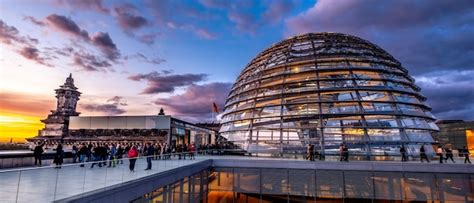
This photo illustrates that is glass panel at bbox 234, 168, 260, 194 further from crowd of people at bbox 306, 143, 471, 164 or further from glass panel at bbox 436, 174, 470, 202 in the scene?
glass panel at bbox 436, 174, 470, 202

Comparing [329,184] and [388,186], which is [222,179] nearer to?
[329,184]

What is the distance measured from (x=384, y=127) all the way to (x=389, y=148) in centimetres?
174

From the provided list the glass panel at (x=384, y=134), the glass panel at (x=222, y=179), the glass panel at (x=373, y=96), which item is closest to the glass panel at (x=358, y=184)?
the glass panel at (x=384, y=134)

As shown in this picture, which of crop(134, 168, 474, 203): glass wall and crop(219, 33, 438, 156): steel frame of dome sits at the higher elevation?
crop(219, 33, 438, 156): steel frame of dome

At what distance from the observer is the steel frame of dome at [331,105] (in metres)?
23.0

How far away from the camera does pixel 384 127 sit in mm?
22859

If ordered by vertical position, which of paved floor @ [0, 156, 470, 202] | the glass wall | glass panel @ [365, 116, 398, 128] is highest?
glass panel @ [365, 116, 398, 128]

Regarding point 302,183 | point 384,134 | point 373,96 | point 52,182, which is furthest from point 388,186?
point 52,182

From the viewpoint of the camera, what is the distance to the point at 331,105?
24.3m

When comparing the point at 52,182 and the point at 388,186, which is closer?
the point at 52,182

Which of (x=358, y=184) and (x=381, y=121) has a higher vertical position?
(x=381, y=121)

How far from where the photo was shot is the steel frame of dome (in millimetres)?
22984

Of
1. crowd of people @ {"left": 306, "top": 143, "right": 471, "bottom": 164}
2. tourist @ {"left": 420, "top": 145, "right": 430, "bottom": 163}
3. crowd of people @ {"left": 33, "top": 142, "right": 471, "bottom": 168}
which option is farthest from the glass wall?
tourist @ {"left": 420, "top": 145, "right": 430, "bottom": 163}

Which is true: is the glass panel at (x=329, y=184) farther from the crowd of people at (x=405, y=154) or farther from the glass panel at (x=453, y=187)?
the glass panel at (x=453, y=187)
